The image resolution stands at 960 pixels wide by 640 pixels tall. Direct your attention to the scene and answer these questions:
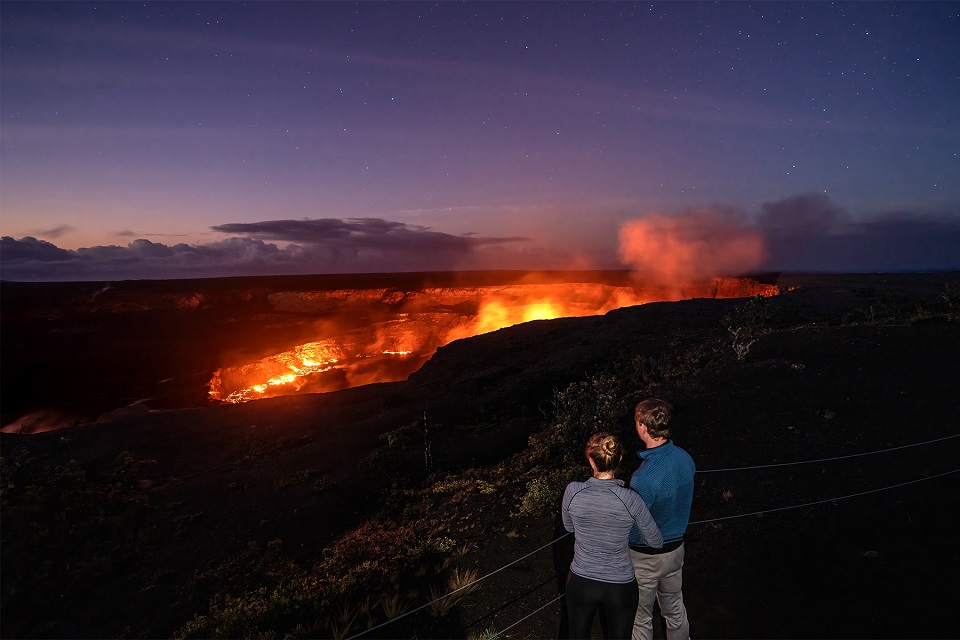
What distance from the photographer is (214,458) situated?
15.7 m

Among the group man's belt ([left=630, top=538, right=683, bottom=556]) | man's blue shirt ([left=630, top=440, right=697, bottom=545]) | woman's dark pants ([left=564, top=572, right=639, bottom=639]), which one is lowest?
woman's dark pants ([left=564, top=572, right=639, bottom=639])

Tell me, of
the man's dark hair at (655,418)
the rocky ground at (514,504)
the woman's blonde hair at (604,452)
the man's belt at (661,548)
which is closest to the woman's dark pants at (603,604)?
the man's belt at (661,548)

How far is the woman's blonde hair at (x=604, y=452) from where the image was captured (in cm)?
338

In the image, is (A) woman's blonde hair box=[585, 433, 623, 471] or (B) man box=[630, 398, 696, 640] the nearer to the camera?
(A) woman's blonde hair box=[585, 433, 623, 471]

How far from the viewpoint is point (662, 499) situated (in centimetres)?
382

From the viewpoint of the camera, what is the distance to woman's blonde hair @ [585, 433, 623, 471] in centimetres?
338

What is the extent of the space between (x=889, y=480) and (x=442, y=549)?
7.30 m

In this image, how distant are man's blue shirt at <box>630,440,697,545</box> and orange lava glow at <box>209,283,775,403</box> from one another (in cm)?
3508

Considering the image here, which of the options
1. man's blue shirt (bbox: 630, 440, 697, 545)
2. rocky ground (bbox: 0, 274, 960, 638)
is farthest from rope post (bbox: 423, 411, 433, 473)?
man's blue shirt (bbox: 630, 440, 697, 545)

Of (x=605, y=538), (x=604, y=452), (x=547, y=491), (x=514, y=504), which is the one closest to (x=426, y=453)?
(x=514, y=504)

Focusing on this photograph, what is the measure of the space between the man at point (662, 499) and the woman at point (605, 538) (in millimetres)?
296

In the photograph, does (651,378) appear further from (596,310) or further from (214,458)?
(596,310)

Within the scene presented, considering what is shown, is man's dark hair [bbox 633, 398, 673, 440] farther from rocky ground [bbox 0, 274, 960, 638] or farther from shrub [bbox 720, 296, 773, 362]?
shrub [bbox 720, 296, 773, 362]

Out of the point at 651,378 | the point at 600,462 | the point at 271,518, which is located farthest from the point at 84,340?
the point at 600,462
